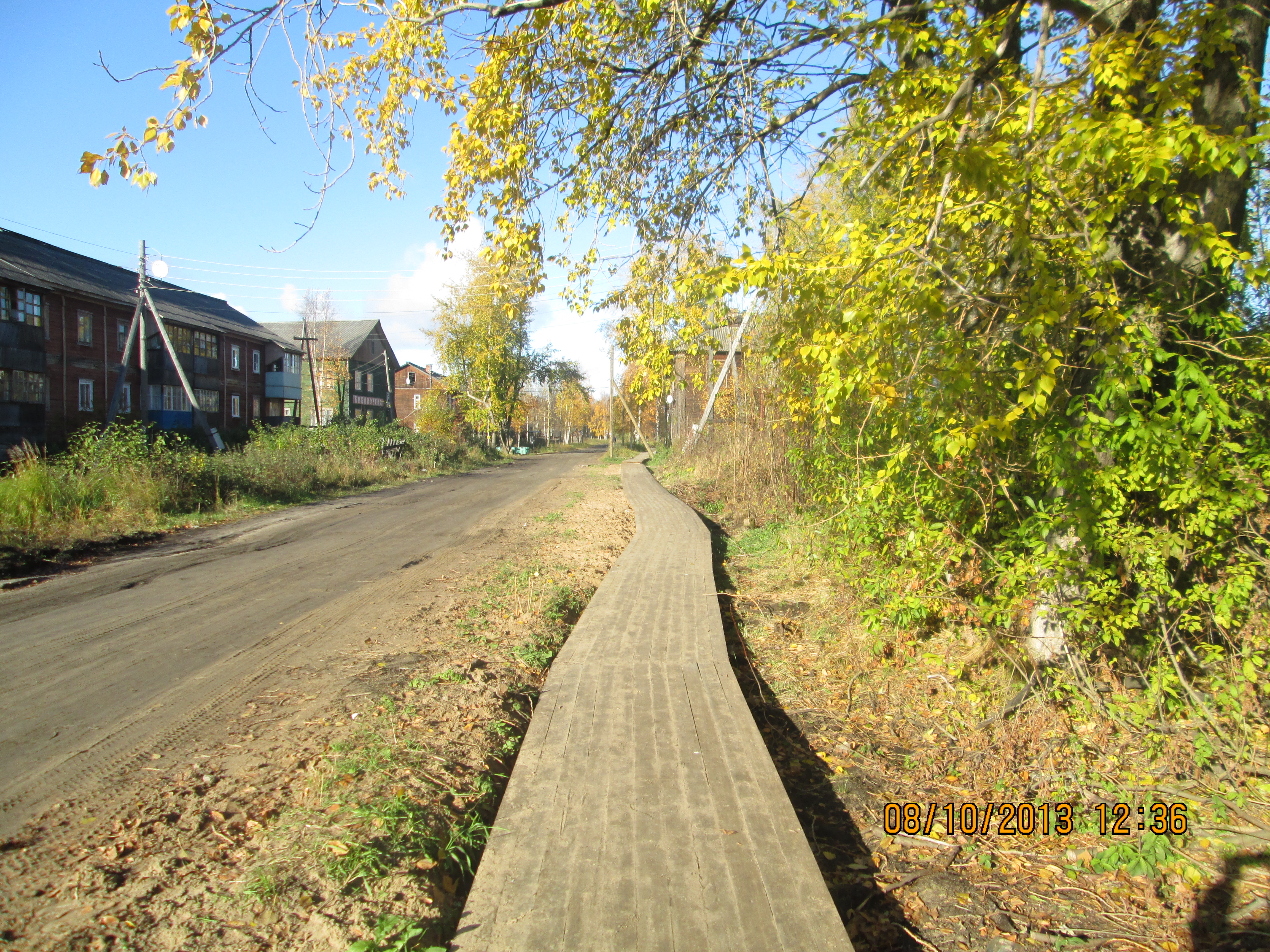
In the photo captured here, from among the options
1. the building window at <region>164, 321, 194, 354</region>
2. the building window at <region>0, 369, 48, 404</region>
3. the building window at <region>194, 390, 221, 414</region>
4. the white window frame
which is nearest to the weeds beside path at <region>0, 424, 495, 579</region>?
the building window at <region>0, 369, 48, 404</region>

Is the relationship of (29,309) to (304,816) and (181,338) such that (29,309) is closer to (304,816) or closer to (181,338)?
(181,338)

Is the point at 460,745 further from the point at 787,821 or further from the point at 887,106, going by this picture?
the point at 887,106

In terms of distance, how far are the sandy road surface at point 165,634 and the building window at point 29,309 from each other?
21.8m

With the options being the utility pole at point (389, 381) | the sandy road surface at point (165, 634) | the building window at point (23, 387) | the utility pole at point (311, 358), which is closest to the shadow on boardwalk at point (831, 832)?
the sandy road surface at point (165, 634)

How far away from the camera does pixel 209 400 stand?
126ft

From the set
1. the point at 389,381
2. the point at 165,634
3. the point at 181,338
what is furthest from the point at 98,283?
the point at 165,634

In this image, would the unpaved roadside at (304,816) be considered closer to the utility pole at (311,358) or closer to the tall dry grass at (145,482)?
the tall dry grass at (145,482)

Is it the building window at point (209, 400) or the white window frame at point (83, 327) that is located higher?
the white window frame at point (83, 327)

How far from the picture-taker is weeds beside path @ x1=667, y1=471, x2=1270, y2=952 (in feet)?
9.79

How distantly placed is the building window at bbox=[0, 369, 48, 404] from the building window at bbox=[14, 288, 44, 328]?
1.92m

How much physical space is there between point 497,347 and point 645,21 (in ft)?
125

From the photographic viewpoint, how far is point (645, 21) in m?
5.90

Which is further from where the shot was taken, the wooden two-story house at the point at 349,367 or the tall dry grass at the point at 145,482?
the wooden two-story house at the point at 349,367

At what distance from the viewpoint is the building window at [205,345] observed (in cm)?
3641
